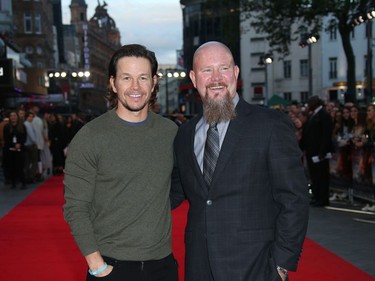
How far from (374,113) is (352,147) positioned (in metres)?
1.36

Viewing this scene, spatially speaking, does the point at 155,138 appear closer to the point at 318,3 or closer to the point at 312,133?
the point at 312,133

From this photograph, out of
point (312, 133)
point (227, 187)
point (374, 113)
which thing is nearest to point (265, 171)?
point (227, 187)

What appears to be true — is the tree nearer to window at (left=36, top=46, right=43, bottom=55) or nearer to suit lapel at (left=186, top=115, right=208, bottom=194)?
suit lapel at (left=186, top=115, right=208, bottom=194)

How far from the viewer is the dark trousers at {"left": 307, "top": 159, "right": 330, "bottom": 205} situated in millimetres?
12141

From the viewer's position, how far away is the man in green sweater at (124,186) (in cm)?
339

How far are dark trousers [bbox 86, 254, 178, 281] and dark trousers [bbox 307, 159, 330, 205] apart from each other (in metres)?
8.87

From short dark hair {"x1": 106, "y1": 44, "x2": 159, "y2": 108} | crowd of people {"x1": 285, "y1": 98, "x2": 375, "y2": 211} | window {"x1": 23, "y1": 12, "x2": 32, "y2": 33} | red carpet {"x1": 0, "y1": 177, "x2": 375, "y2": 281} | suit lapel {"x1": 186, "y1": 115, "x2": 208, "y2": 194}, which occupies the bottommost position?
red carpet {"x1": 0, "y1": 177, "x2": 375, "y2": 281}

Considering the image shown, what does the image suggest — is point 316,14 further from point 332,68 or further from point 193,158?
point 332,68

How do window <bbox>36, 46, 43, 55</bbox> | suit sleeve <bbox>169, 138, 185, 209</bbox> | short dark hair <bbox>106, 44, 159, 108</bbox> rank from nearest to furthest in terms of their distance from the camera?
short dark hair <bbox>106, 44, 159, 108</bbox> → suit sleeve <bbox>169, 138, 185, 209</bbox> → window <bbox>36, 46, 43, 55</bbox>

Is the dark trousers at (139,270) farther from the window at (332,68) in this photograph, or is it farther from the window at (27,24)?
the window at (27,24)

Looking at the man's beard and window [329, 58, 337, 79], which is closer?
the man's beard

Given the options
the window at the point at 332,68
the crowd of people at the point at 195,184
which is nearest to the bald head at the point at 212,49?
the crowd of people at the point at 195,184

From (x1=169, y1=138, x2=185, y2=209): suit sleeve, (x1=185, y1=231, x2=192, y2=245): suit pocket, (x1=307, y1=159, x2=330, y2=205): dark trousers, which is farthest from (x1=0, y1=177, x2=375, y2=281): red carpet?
(x1=185, y1=231, x2=192, y2=245): suit pocket

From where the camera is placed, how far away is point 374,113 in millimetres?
11109
